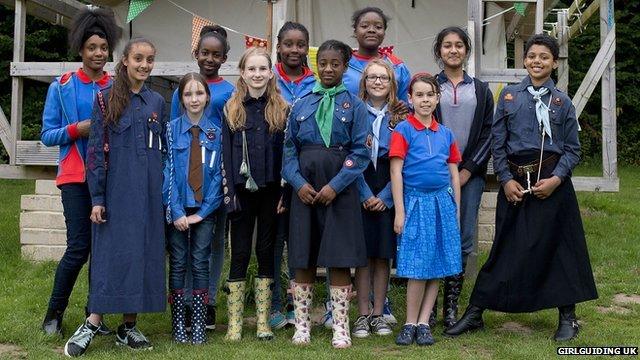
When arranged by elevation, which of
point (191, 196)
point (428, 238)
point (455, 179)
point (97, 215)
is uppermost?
point (455, 179)

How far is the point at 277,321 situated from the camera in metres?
5.19

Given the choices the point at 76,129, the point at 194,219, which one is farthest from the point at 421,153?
the point at 76,129

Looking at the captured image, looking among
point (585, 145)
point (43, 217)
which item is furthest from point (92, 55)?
point (585, 145)

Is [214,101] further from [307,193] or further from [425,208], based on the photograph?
[425,208]

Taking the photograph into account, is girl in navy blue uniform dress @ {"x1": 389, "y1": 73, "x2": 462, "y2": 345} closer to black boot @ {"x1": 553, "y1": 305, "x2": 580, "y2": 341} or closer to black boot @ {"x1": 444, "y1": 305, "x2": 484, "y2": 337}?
black boot @ {"x1": 444, "y1": 305, "x2": 484, "y2": 337}

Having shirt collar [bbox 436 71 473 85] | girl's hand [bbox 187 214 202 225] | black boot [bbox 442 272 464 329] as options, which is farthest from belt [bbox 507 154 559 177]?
girl's hand [bbox 187 214 202 225]

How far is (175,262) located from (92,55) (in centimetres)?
127

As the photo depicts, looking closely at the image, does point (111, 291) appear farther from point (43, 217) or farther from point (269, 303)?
point (43, 217)

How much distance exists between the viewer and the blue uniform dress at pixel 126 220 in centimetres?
453

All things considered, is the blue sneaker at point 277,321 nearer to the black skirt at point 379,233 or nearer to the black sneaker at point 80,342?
the black skirt at point 379,233

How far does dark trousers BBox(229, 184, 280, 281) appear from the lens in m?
4.86

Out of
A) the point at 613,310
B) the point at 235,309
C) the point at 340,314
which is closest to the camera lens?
the point at 340,314

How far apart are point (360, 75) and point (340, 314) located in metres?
1.47

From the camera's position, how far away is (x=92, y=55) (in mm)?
4852
